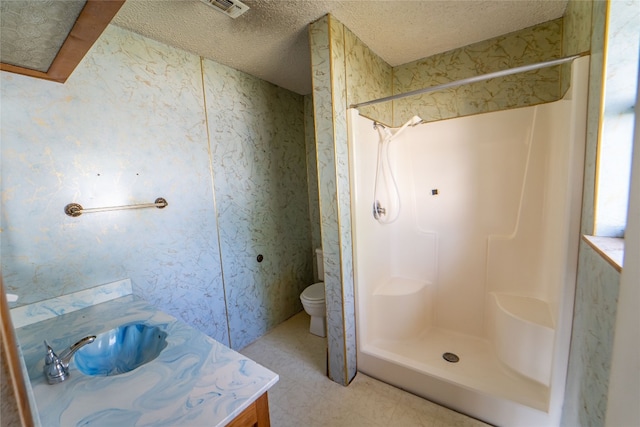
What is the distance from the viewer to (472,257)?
2049 mm

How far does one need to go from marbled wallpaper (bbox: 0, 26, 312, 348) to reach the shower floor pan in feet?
3.99

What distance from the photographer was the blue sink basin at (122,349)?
111 cm

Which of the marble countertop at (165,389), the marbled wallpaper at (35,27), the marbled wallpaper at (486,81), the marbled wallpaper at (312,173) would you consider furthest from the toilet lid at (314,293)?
the marbled wallpaper at (35,27)

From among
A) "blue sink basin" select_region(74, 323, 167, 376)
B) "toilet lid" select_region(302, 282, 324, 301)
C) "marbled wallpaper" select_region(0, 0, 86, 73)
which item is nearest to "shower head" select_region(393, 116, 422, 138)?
"toilet lid" select_region(302, 282, 324, 301)

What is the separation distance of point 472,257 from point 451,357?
0.76 meters

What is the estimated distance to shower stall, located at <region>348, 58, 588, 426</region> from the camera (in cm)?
140

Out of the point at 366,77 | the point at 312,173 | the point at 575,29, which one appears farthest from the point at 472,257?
the point at 312,173

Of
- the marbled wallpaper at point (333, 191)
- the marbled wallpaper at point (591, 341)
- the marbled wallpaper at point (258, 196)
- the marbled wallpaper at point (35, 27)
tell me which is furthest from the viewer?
the marbled wallpaper at point (258, 196)

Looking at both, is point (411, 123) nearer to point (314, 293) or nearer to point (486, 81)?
point (486, 81)

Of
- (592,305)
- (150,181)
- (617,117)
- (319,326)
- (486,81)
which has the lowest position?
(319,326)

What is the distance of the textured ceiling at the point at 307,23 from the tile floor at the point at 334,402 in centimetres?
237

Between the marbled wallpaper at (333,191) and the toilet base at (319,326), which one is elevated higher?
the marbled wallpaper at (333,191)

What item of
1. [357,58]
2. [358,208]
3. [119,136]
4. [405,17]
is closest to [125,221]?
[119,136]

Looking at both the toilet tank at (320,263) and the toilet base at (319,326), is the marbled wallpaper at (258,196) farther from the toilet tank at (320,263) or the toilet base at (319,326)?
the toilet base at (319,326)
